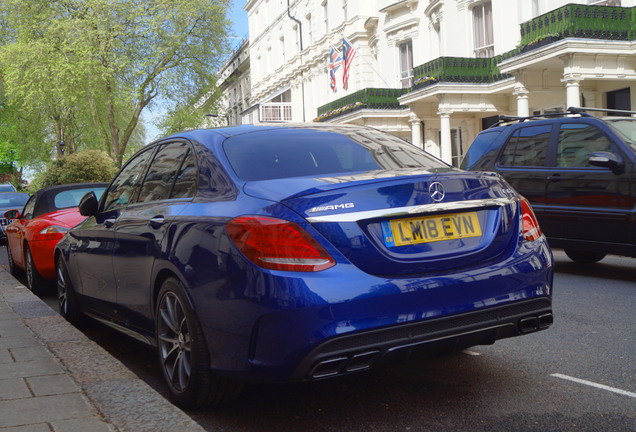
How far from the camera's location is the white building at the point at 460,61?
61.3ft

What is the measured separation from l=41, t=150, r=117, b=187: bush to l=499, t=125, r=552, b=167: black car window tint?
1492cm

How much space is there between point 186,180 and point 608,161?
17.0 feet

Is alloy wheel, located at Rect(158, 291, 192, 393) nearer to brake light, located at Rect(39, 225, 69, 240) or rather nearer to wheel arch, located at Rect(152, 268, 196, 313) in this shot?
wheel arch, located at Rect(152, 268, 196, 313)

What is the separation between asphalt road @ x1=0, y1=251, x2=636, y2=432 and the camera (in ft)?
11.6

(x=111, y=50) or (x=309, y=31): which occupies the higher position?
(x=309, y=31)

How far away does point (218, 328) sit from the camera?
11.4 feet

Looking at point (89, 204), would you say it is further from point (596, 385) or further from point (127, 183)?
point (596, 385)

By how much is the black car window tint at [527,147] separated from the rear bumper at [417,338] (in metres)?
5.43

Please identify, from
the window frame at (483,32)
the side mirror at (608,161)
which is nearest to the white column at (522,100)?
the window frame at (483,32)

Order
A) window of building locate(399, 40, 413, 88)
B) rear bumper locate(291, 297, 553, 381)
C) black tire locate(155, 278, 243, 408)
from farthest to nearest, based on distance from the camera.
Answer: window of building locate(399, 40, 413, 88)
black tire locate(155, 278, 243, 408)
rear bumper locate(291, 297, 553, 381)

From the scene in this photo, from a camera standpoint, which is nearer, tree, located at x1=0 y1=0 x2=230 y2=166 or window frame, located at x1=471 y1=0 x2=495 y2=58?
window frame, located at x1=471 y1=0 x2=495 y2=58

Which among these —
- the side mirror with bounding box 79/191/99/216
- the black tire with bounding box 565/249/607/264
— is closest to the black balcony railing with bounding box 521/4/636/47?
the black tire with bounding box 565/249/607/264

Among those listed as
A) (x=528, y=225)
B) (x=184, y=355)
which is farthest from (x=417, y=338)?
(x=184, y=355)

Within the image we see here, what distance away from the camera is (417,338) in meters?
3.30
